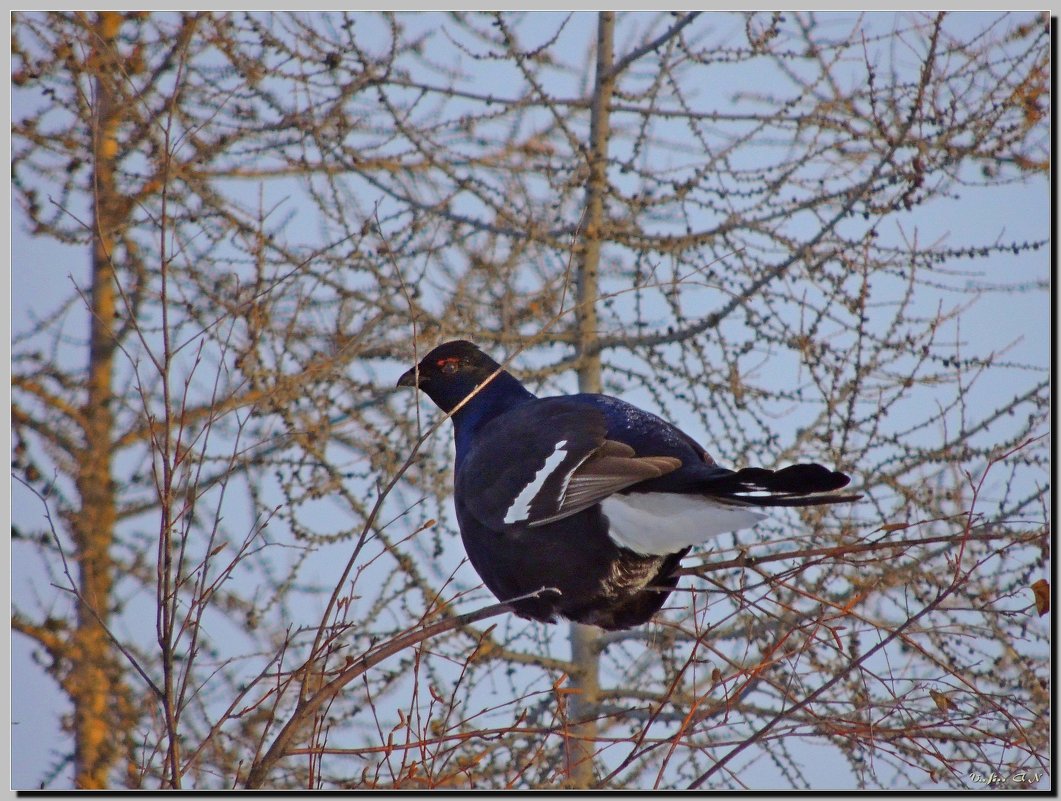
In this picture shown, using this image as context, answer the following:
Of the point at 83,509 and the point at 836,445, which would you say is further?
→ the point at 83,509

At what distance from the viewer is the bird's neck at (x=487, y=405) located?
376cm

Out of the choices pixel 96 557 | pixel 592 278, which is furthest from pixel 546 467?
pixel 96 557

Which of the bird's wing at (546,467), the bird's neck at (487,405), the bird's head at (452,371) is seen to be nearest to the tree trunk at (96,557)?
the bird's head at (452,371)

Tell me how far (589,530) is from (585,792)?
77 cm

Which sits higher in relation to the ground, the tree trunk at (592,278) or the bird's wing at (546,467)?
the tree trunk at (592,278)

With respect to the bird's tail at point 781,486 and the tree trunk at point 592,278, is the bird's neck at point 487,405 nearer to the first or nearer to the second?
the tree trunk at point 592,278

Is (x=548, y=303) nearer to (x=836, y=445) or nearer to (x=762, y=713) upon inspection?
(x=836, y=445)

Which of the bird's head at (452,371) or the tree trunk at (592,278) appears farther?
the tree trunk at (592,278)

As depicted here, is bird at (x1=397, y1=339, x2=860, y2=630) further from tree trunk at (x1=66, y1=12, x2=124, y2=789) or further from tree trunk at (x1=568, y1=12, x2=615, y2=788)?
tree trunk at (x1=66, y1=12, x2=124, y2=789)

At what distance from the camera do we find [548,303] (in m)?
4.83

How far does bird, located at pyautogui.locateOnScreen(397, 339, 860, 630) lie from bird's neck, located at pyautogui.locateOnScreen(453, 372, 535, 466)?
281mm

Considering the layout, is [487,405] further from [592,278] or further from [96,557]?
[96,557]

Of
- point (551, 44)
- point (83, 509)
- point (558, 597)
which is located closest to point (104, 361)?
point (83, 509)

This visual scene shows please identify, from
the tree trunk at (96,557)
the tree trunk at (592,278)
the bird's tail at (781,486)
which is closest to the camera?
the bird's tail at (781,486)
